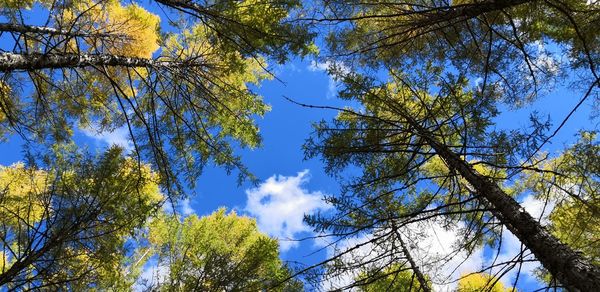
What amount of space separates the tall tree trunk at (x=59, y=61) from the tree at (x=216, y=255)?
191 cm

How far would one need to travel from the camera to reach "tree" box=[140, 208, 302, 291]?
218 inches

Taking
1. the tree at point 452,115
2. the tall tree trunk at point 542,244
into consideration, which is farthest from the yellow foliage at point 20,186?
the tall tree trunk at point 542,244

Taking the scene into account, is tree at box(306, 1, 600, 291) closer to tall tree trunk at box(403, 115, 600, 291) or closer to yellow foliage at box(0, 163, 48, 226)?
tall tree trunk at box(403, 115, 600, 291)

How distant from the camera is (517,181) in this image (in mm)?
7891

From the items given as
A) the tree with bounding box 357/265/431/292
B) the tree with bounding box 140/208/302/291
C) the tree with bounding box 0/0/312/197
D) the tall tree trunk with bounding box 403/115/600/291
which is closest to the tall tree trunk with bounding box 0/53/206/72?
the tree with bounding box 0/0/312/197

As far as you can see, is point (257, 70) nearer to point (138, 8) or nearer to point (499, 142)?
point (138, 8)

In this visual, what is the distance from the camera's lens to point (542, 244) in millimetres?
2738

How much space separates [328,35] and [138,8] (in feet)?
20.1

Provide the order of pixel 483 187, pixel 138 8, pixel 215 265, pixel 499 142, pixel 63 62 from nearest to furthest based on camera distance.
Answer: pixel 483 187 → pixel 499 142 → pixel 63 62 → pixel 215 265 → pixel 138 8

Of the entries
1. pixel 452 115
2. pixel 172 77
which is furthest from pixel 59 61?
pixel 452 115

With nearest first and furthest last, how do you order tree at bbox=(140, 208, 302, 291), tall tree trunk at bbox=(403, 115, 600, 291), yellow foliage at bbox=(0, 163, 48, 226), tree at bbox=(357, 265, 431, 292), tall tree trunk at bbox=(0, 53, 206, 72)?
tree at bbox=(357, 265, 431, 292)
tall tree trunk at bbox=(403, 115, 600, 291)
tall tree trunk at bbox=(0, 53, 206, 72)
tree at bbox=(140, 208, 302, 291)
yellow foliage at bbox=(0, 163, 48, 226)

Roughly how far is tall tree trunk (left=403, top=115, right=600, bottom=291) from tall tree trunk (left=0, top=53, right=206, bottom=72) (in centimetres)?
320

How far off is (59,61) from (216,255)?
3038mm

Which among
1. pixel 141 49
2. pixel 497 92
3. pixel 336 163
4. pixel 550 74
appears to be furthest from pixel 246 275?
pixel 141 49
